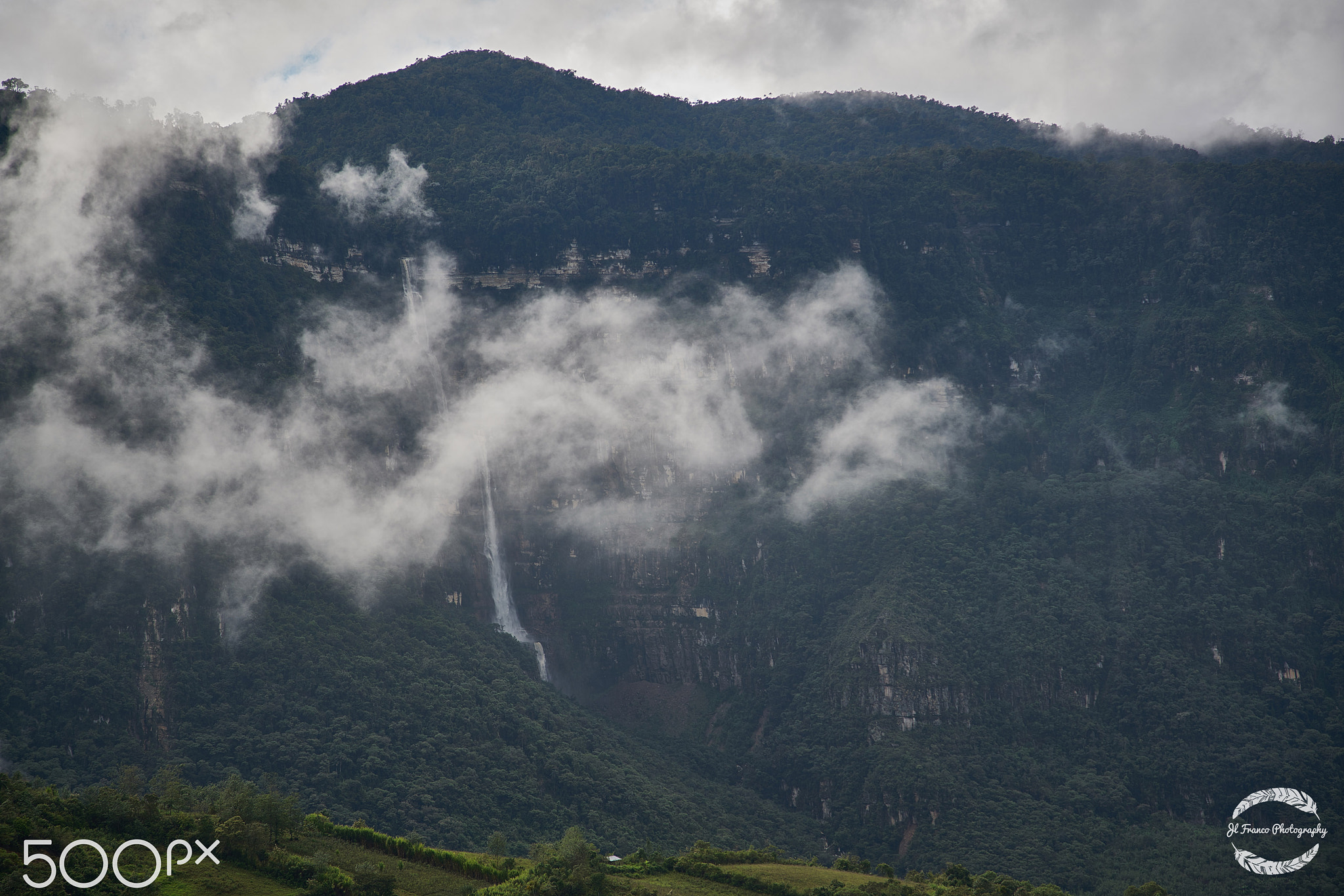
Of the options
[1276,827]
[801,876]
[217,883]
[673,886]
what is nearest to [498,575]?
[801,876]

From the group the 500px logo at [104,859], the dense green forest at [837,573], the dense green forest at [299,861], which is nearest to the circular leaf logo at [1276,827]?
the dense green forest at [837,573]

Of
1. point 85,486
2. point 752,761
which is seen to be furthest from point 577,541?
point 85,486

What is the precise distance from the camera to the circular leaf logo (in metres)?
76.4

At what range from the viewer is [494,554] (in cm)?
11431

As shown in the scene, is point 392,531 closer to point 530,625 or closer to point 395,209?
point 530,625

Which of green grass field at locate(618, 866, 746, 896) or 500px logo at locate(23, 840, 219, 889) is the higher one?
500px logo at locate(23, 840, 219, 889)

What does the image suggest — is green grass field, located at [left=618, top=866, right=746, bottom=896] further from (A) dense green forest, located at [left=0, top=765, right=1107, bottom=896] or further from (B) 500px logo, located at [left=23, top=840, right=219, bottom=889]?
(B) 500px logo, located at [left=23, top=840, right=219, bottom=889]

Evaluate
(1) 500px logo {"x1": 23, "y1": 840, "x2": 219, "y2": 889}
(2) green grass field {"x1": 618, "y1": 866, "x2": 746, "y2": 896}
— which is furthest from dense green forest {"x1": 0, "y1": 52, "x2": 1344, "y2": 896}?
(1) 500px logo {"x1": 23, "y1": 840, "x2": 219, "y2": 889}

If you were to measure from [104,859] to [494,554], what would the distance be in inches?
2552

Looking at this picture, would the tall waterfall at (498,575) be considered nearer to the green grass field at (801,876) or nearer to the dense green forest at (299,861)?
the dense green forest at (299,861)

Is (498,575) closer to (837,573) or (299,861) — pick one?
(837,573)

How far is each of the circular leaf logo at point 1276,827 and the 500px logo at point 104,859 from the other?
59.0m

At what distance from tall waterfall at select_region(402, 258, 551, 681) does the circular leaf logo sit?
53.7m

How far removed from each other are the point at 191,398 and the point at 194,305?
10.0m
